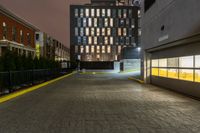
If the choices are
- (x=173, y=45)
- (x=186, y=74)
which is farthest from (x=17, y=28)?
(x=186, y=74)

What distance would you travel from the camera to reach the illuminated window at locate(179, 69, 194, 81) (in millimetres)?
11731

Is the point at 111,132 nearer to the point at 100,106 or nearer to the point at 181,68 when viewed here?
the point at 100,106

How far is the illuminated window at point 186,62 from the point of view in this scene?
1179cm

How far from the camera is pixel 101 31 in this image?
102 metres

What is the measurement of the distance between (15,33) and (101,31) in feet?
230

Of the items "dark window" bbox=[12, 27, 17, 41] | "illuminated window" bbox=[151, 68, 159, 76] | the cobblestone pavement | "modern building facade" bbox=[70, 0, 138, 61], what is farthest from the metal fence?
"modern building facade" bbox=[70, 0, 138, 61]

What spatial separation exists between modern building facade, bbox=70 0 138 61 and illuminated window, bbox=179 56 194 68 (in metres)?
87.4

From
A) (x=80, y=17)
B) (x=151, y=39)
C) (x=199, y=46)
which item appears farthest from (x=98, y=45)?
(x=199, y=46)

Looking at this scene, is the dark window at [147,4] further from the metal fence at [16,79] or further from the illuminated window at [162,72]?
the metal fence at [16,79]

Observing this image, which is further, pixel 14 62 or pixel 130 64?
pixel 130 64

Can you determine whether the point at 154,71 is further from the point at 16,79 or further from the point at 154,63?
the point at 16,79

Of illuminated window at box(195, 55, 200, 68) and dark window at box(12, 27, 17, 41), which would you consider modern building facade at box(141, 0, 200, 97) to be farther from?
dark window at box(12, 27, 17, 41)

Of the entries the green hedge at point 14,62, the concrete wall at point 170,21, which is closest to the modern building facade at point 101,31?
the green hedge at point 14,62

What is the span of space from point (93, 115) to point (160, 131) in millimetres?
2686
